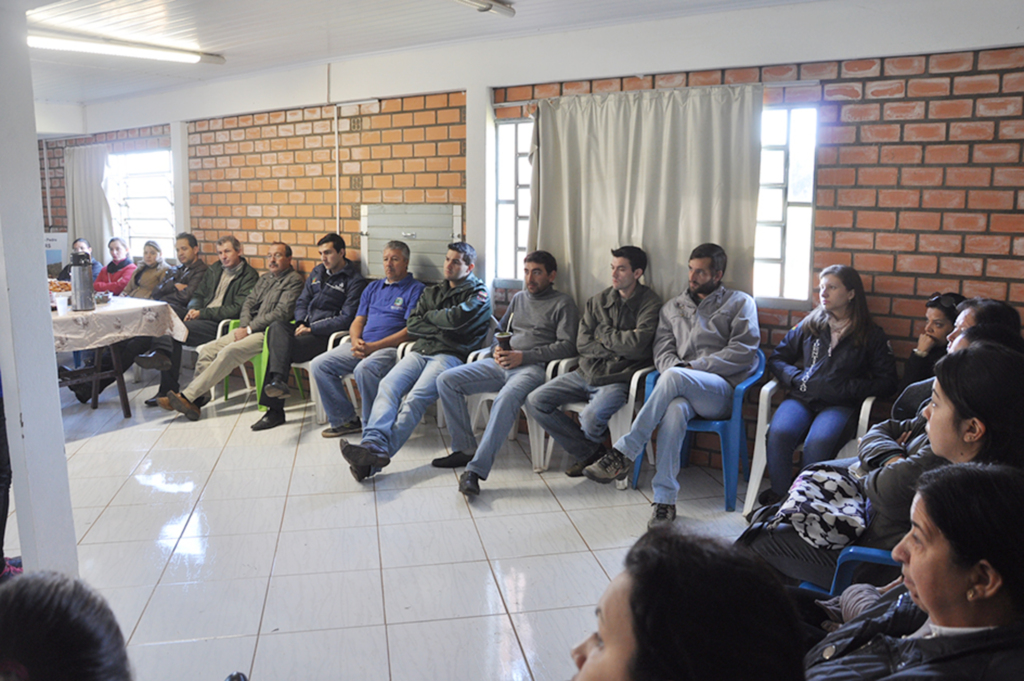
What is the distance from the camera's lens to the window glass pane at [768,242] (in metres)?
4.05

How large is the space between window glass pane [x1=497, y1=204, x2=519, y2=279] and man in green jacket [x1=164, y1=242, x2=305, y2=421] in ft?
5.33

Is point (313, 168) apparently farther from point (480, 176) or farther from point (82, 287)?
point (82, 287)

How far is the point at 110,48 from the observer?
16.4ft

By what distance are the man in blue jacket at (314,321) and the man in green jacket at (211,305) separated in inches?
33.0

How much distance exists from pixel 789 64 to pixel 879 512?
2568mm

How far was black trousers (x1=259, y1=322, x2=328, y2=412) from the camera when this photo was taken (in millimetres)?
5074

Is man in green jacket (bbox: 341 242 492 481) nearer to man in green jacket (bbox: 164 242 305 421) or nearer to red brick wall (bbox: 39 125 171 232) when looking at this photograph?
man in green jacket (bbox: 164 242 305 421)

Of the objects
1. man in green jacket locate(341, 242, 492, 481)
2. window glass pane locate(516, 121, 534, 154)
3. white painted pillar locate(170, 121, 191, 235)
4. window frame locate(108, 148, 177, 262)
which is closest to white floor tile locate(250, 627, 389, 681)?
man in green jacket locate(341, 242, 492, 481)

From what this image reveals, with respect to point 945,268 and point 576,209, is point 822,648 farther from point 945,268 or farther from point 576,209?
point 576,209

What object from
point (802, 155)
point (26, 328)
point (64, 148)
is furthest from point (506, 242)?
point (64, 148)

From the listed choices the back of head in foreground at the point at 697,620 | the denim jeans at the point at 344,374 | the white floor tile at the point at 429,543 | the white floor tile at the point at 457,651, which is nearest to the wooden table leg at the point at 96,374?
the denim jeans at the point at 344,374

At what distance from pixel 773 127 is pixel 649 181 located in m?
0.71

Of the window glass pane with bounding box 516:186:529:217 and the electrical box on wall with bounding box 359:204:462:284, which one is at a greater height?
the window glass pane with bounding box 516:186:529:217

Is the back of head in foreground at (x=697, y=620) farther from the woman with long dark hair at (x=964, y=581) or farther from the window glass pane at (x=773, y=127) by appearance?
the window glass pane at (x=773, y=127)
